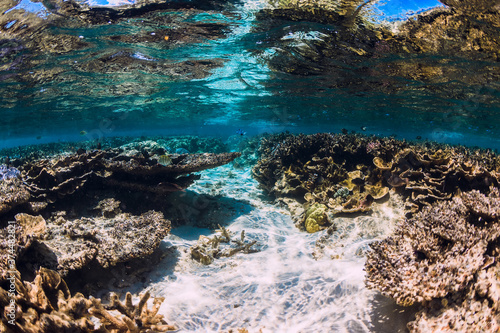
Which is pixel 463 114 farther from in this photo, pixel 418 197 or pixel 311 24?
pixel 418 197

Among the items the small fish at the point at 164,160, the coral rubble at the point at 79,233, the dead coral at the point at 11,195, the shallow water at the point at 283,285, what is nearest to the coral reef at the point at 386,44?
the small fish at the point at 164,160

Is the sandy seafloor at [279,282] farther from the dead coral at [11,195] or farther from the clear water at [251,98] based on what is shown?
the dead coral at [11,195]

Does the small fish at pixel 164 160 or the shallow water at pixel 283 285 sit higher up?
the small fish at pixel 164 160

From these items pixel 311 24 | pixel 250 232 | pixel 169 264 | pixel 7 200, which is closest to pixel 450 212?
pixel 250 232

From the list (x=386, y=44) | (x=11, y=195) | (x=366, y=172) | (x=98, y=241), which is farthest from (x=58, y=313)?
(x=386, y=44)

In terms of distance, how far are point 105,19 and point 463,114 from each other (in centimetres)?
3326

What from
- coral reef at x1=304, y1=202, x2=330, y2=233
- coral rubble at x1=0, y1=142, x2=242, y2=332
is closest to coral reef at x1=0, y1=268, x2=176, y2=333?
coral rubble at x1=0, y1=142, x2=242, y2=332

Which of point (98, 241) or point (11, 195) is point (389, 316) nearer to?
point (98, 241)

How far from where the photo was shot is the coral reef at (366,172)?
20.9ft

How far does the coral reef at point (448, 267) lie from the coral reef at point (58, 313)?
10.6 ft

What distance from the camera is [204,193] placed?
1005cm

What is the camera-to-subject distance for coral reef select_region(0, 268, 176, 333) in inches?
109

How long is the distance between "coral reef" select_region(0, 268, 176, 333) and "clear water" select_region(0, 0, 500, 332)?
0.80 metres

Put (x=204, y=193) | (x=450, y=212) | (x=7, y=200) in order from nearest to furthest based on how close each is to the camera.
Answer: (x=450, y=212)
(x=7, y=200)
(x=204, y=193)
